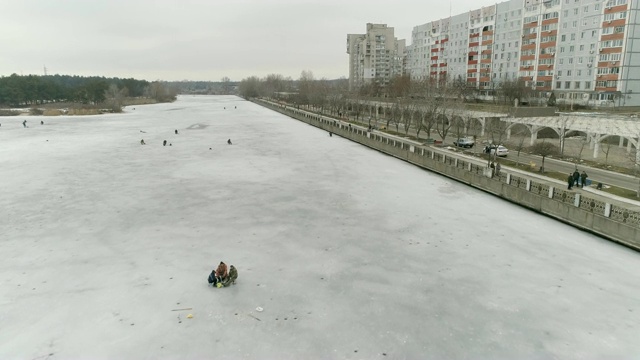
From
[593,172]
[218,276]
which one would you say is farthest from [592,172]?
[218,276]

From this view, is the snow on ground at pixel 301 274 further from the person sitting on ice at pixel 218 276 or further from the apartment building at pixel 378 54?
the apartment building at pixel 378 54

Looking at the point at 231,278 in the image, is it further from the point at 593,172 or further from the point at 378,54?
the point at 378,54

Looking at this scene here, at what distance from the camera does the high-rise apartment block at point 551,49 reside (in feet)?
172

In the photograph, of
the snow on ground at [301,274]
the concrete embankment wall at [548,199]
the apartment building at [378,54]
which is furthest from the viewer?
the apartment building at [378,54]

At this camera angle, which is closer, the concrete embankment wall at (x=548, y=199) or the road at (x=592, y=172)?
the concrete embankment wall at (x=548, y=199)

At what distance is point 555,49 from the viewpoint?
62.4 meters

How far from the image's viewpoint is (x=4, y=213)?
20.0 metres

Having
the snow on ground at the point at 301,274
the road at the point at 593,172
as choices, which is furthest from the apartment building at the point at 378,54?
the snow on ground at the point at 301,274

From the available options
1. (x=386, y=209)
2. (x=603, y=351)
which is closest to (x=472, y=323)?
(x=603, y=351)

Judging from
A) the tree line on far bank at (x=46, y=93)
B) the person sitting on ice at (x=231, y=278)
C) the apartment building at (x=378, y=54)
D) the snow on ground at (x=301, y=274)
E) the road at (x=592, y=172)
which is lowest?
the snow on ground at (x=301, y=274)

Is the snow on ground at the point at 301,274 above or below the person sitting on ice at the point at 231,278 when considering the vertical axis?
below

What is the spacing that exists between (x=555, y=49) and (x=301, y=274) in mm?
64104

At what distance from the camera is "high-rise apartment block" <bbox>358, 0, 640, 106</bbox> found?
52406mm

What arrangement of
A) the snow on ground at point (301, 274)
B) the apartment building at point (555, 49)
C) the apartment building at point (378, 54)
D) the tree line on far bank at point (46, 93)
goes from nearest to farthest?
the snow on ground at point (301, 274)
the apartment building at point (555, 49)
the tree line on far bank at point (46, 93)
the apartment building at point (378, 54)
